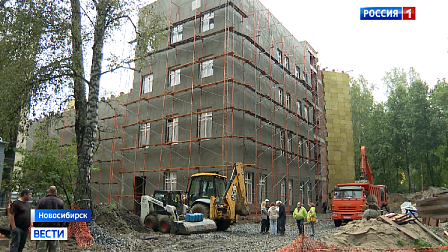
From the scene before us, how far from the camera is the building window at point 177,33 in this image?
25484mm

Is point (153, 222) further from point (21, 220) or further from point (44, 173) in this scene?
point (21, 220)

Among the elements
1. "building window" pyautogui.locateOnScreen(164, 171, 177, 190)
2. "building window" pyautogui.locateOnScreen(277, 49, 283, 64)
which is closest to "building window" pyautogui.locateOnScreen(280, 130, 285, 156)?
"building window" pyautogui.locateOnScreen(277, 49, 283, 64)

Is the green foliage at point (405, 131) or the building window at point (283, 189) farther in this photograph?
the green foliage at point (405, 131)

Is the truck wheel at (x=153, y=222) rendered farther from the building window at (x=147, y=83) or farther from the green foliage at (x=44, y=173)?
the building window at (x=147, y=83)

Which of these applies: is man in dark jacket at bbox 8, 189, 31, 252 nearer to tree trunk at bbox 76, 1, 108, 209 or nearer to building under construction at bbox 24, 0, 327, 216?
tree trunk at bbox 76, 1, 108, 209

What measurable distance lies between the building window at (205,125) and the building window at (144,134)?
4.83 m

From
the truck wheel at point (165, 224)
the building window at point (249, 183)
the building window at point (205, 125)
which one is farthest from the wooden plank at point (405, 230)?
the building window at point (205, 125)

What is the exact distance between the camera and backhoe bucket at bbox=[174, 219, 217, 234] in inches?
555

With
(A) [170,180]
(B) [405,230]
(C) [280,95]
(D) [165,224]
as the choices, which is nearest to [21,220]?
(D) [165,224]

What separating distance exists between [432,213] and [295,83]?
2601cm

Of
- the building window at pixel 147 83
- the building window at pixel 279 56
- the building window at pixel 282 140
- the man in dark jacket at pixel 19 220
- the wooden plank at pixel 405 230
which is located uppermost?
the building window at pixel 279 56

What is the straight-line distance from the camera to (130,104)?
26562 mm

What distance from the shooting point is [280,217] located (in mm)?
15812

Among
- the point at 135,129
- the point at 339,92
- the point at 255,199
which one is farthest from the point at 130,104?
the point at 339,92
